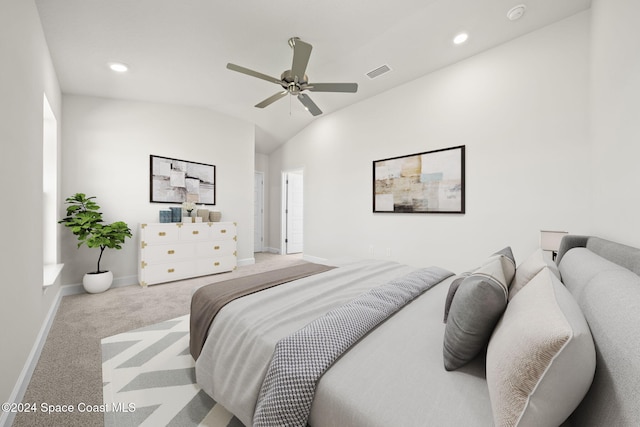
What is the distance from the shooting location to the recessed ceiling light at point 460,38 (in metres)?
2.75

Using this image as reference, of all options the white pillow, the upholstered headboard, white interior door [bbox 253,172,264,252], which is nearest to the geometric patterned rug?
the white pillow

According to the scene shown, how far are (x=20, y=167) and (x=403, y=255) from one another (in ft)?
13.1

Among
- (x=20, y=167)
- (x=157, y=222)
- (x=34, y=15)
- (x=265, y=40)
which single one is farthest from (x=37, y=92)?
(x=157, y=222)

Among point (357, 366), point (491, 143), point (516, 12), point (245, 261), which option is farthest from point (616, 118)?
point (245, 261)

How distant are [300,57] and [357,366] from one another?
8.05ft

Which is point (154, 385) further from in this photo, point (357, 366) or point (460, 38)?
point (460, 38)

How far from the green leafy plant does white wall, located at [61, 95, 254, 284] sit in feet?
0.81

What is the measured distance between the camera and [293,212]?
6.32 m

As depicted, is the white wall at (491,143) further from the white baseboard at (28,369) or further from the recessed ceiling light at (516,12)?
the white baseboard at (28,369)

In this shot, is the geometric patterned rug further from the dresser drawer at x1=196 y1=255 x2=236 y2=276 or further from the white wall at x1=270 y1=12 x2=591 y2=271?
the white wall at x1=270 y1=12 x2=591 y2=271

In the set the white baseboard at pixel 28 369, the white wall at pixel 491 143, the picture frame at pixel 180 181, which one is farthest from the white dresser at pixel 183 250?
the white wall at pixel 491 143

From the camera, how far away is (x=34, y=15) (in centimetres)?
189

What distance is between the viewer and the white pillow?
51 cm

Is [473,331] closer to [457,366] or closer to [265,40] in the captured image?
[457,366]
